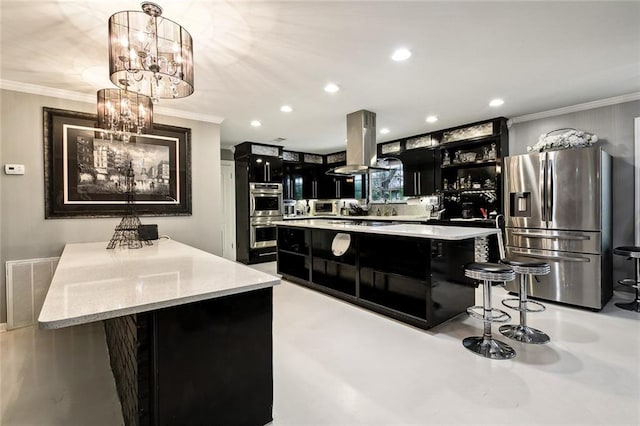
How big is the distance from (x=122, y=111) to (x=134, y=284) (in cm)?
182

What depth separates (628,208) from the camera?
3770 mm

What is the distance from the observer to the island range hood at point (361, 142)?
13.7 ft

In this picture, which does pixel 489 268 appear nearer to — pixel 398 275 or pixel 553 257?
pixel 398 275

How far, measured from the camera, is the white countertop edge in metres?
0.97

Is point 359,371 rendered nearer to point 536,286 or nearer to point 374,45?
point 374,45

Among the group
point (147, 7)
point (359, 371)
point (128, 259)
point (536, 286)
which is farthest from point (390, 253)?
point (147, 7)

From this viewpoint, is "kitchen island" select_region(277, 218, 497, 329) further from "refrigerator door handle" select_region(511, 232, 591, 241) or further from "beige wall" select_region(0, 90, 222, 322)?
"beige wall" select_region(0, 90, 222, 322)

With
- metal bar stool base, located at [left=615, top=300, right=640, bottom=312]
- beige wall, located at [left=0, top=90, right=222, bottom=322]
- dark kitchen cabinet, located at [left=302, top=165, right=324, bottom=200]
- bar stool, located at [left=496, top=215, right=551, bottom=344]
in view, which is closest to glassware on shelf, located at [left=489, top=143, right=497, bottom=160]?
metal bar stool base, located at [left=615, top=300, right=640, bottom=312]

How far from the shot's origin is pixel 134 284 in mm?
1409

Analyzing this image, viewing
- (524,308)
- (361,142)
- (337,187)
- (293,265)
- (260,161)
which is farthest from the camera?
(337,187)

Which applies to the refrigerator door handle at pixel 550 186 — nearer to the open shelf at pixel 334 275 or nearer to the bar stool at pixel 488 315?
the bar stool at pixel 488 315

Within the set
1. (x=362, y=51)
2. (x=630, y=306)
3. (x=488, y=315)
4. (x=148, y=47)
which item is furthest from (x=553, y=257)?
(x=148, y=47)

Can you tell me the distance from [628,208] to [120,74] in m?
5.45

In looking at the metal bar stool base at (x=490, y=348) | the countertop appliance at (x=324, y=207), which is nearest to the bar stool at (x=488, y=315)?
the metal bar stool base at (x=490, y=348)
